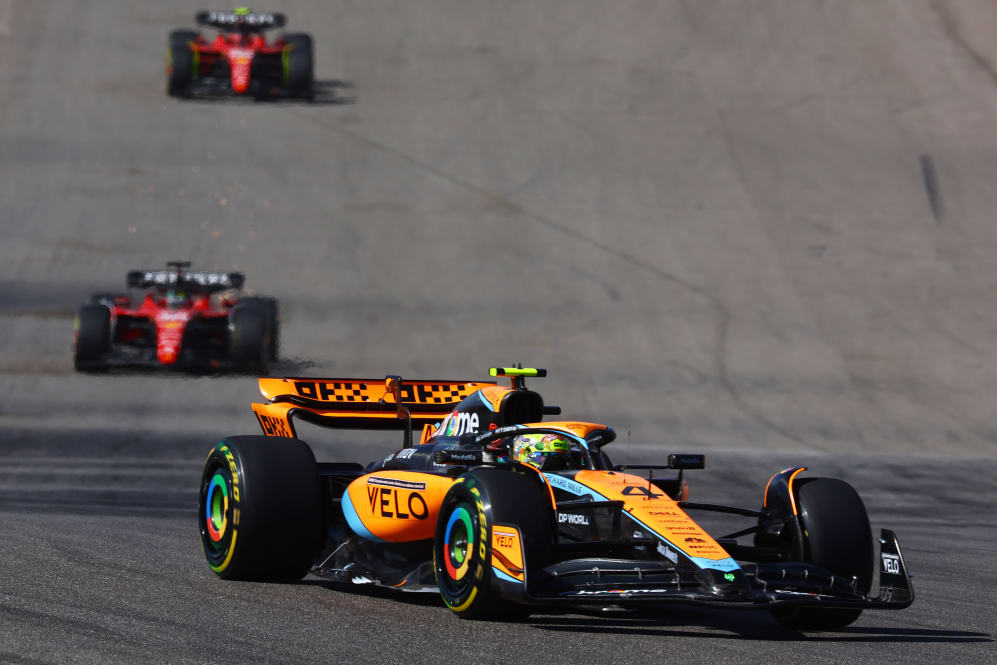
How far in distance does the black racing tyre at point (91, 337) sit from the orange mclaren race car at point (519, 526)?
9.65 m

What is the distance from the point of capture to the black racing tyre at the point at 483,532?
315 inches

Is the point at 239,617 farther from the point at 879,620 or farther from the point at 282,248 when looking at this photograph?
the point at 282,248

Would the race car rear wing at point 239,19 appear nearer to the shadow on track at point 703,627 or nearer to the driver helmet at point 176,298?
the driver helmet at point 176,298

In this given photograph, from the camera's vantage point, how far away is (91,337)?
2012cm

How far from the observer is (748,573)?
26.4 feet

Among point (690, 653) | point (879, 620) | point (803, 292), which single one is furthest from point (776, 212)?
point (690, 653)

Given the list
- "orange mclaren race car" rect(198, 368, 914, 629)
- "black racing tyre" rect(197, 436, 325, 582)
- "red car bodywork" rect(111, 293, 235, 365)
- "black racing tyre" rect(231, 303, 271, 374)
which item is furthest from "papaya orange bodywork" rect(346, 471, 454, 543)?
"red car bodywork" rect(111, 293, 235, 365)

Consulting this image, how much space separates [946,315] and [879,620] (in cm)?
1684

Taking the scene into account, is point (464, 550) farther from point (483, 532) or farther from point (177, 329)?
point (177, 329)

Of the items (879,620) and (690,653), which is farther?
(879,620)

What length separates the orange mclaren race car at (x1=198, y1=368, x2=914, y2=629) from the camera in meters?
7.91

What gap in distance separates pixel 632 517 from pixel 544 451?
0.89 meters

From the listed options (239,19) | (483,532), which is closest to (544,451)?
(483,532)

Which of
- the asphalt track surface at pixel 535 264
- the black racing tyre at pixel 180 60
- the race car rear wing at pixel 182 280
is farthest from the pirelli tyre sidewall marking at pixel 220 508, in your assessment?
the black racing tyre at pixel 180 60
